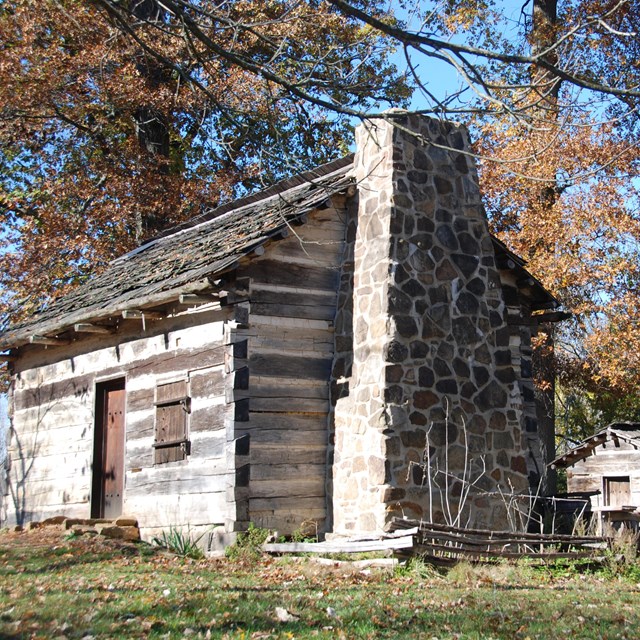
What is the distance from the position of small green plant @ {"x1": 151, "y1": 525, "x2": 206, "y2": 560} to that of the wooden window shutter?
1039 mm

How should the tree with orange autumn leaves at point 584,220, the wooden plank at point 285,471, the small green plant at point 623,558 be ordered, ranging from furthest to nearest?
the tree with orange autumn leaves at point 584,220 < the wooden plank at point 285,471 < the small green plant at point 623,558

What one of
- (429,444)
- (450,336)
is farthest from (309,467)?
(450,336)

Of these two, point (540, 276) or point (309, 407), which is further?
point (540, 276)

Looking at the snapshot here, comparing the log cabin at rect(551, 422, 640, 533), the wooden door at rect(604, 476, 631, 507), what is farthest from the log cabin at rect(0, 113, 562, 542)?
the wooden door at rect(604, 476, 631, 507)

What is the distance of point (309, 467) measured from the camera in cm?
1316

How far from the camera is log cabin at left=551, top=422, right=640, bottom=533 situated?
70.1 feet

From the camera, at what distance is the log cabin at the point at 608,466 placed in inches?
841

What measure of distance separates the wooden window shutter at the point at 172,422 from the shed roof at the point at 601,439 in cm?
1115

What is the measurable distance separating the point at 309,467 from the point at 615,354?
398 inches

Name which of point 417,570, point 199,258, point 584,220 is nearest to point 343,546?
point 417,570

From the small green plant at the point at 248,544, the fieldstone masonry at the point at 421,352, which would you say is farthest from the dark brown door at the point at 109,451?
the fieldstone masonry at the point at 421,352

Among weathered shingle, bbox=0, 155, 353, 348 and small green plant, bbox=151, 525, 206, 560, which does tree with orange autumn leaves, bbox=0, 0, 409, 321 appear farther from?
small green plant, bbox=151, 525, 206, 560

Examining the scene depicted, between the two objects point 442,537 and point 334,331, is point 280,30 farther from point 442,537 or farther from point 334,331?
point 442,537

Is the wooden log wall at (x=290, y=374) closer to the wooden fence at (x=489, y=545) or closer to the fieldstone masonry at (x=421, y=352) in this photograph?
the fieldstone masonry at (x=421, y=352)
